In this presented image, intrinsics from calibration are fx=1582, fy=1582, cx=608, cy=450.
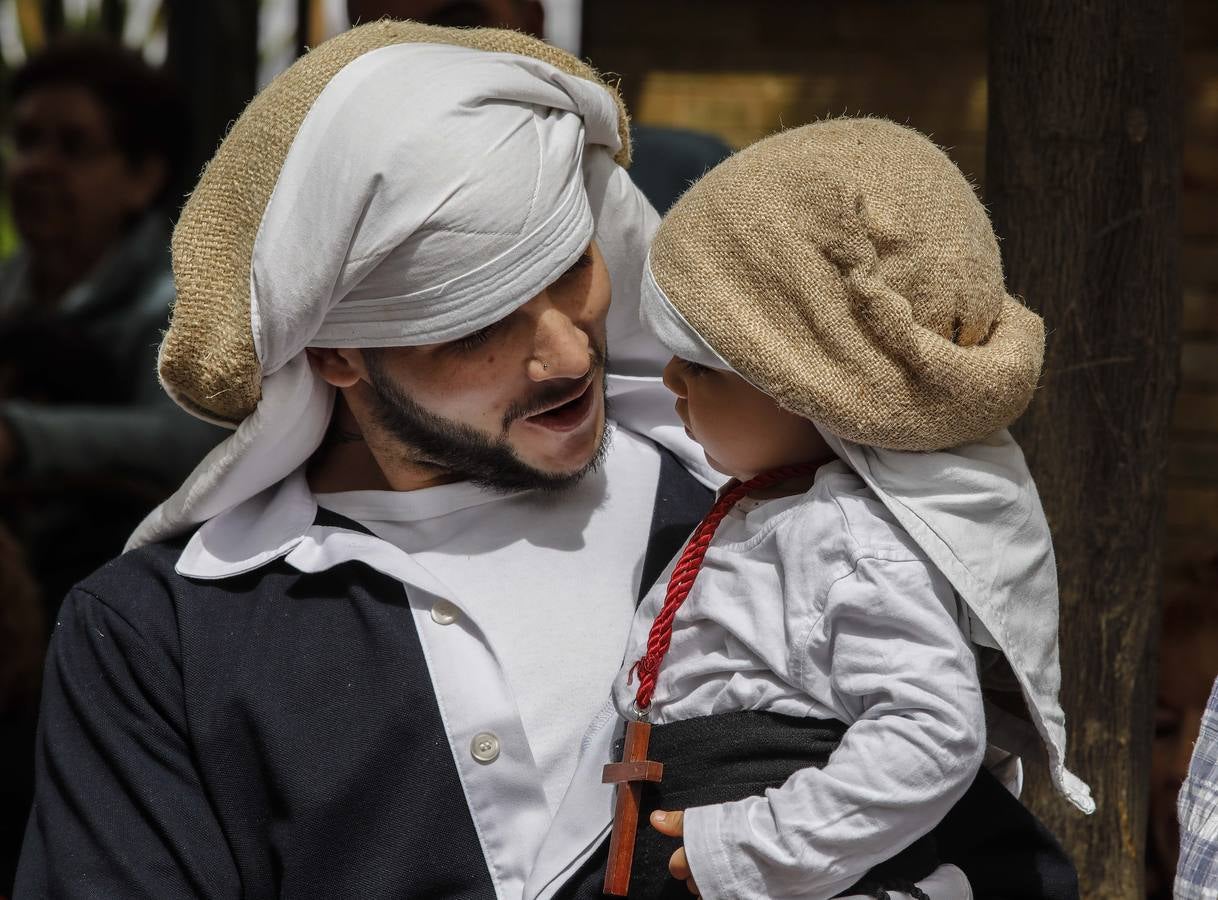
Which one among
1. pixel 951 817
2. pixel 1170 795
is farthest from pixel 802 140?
pixel 1170 795

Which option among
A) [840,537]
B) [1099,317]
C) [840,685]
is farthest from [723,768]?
[1099,317]

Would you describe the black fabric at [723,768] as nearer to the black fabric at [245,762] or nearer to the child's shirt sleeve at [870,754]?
the child's shirt sleeve at [870,754]

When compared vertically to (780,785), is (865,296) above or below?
above

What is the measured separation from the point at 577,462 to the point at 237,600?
0.56 meters

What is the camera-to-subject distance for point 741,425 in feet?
7.04

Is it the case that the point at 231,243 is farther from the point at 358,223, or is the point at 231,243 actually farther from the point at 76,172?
the point at 76,172

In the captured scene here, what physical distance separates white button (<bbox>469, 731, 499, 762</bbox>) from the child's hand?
0.93ft

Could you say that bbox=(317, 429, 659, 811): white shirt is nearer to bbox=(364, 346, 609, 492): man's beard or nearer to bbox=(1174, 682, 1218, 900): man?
bbox=(364, 346, 609, 492): man's beard

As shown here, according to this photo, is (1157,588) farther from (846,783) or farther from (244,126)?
(244,126)

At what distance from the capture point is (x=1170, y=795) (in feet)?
10.9

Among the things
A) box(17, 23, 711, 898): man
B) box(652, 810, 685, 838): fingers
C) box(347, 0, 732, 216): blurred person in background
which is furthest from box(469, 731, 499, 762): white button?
box(347, 0, 732, 216): blurred person in background

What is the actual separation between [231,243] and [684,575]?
33.1 inches

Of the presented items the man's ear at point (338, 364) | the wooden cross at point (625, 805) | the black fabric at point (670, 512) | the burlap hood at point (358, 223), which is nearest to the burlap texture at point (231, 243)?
the burlap hood at point (358, 223)

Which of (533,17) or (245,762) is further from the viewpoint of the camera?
(533,17)
